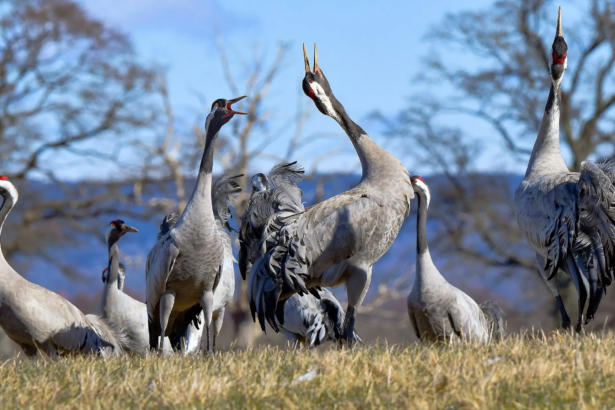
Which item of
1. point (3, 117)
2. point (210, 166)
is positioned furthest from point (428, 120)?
point (210, 166)

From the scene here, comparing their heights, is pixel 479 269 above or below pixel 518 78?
below

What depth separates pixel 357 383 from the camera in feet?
11.8

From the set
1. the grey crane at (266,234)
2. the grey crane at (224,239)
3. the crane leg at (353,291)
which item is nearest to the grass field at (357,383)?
the crane leg at (353,291)

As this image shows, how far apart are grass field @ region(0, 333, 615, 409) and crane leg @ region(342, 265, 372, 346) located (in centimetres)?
129

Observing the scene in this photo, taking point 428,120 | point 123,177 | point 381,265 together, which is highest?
point 428,120

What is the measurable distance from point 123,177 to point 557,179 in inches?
575

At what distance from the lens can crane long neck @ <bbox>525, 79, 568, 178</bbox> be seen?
6645mm

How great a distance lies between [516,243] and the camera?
18.2 meters

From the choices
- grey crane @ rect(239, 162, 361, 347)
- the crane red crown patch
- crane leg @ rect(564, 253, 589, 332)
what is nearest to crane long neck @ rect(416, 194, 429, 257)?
grey crane @ rect(239, 162, 361, 347)

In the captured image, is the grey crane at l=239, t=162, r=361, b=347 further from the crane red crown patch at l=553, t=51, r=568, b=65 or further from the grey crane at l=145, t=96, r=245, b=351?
the crane red crown patch at l=553, t=51, r=568, b=65

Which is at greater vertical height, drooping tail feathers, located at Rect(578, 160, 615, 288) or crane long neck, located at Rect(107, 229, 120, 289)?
drooping tail feathers, located at Rect(578, 160, 615, 288)

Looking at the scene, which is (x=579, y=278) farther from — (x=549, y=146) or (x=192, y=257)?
(x=192, y=257)

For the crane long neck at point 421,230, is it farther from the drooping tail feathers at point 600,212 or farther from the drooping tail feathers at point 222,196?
the drooping tail feathers at point 222,196

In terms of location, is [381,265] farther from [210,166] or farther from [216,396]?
[216,396]
